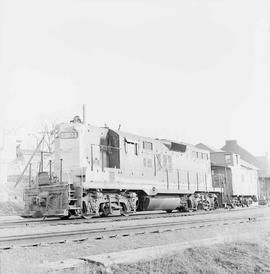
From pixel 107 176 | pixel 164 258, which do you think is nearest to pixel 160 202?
pixel 107 176

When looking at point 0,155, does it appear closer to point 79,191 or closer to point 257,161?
point 79,191

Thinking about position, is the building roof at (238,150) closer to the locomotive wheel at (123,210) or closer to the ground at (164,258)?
the locomotive wheel at (123,210)

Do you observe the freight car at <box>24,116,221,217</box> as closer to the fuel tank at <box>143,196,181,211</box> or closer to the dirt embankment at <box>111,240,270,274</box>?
the fuel tank at <box>143,196,181,211</box>

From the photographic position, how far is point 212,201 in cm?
2058

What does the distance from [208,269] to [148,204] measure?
9779 mm

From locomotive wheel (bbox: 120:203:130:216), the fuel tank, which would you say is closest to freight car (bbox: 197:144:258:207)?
the fuel tank

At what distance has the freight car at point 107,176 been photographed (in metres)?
13.0

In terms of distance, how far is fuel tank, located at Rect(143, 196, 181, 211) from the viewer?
15.9 metres

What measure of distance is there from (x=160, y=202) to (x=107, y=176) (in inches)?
132

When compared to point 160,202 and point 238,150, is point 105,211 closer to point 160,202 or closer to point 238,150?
point 160,202

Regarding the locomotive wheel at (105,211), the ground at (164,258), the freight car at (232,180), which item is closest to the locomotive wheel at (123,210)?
the locomotive wheel at (105,211)

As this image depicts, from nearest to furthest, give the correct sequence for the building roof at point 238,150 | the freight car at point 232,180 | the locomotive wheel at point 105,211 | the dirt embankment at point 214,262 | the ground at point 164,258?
the ground at point 164,258 < the dirt embankment at point 214,262 < the locomotive wheel at point 105,211 < the freight car at point 232,180 < the building roof at point 238,150

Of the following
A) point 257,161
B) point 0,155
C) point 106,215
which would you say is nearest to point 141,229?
point 106,215

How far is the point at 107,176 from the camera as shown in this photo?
1423 cm
